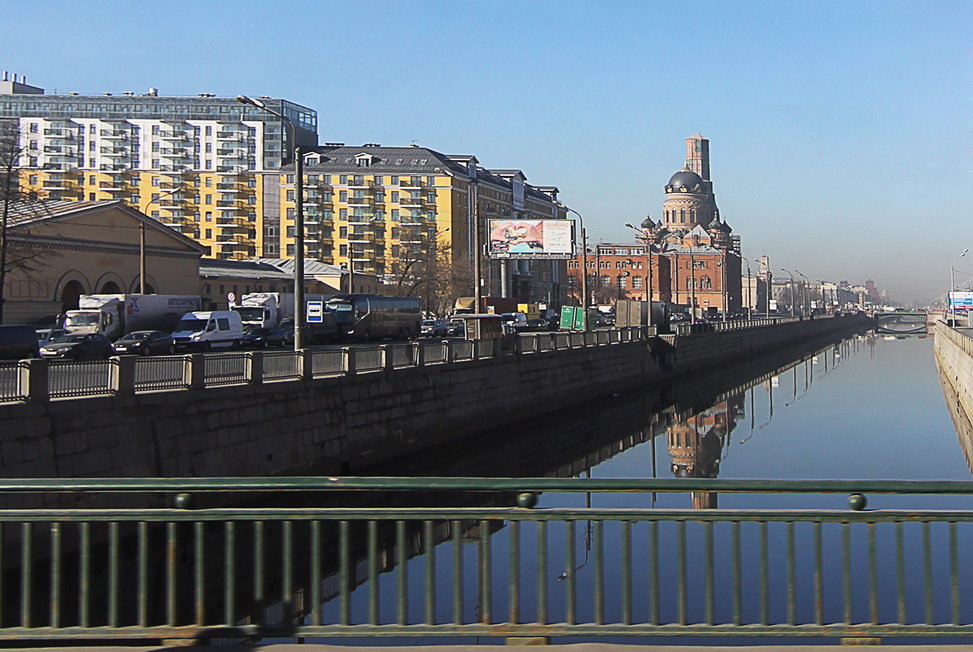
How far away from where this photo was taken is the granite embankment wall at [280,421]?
17859 millimetres

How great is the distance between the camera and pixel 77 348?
1453 inches

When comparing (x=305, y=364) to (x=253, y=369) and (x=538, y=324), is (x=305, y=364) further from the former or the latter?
(x=538, y=324)

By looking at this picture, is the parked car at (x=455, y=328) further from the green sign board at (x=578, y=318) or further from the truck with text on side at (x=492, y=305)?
the green sign board at (x=578, y=318)

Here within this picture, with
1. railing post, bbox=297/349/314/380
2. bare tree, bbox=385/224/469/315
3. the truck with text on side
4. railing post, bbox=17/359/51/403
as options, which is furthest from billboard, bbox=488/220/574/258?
railing post, bbox=17/359/51/403

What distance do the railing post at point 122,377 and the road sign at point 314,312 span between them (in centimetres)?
3774

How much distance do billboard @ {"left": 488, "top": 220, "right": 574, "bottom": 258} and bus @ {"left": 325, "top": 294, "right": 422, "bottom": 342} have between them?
9.18 meters

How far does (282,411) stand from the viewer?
79.7ft

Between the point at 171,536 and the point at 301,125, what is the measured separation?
146 meters

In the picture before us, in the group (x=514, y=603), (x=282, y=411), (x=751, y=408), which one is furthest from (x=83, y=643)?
(x=751, y=408)

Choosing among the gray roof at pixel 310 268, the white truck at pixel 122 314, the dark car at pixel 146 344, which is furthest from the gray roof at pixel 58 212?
the gray roof at pixel 310 268

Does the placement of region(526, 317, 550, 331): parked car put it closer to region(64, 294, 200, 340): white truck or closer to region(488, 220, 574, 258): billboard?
region(488, 220, 574, 258): billboard

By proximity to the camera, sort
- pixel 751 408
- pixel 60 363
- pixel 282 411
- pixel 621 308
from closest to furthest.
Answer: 1. pixel 60 363
2. pixel 282 411
3. pixel 751 408
4. pixel 621 308

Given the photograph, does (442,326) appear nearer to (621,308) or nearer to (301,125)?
(621,308)

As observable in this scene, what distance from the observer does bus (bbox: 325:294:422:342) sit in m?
60.8
